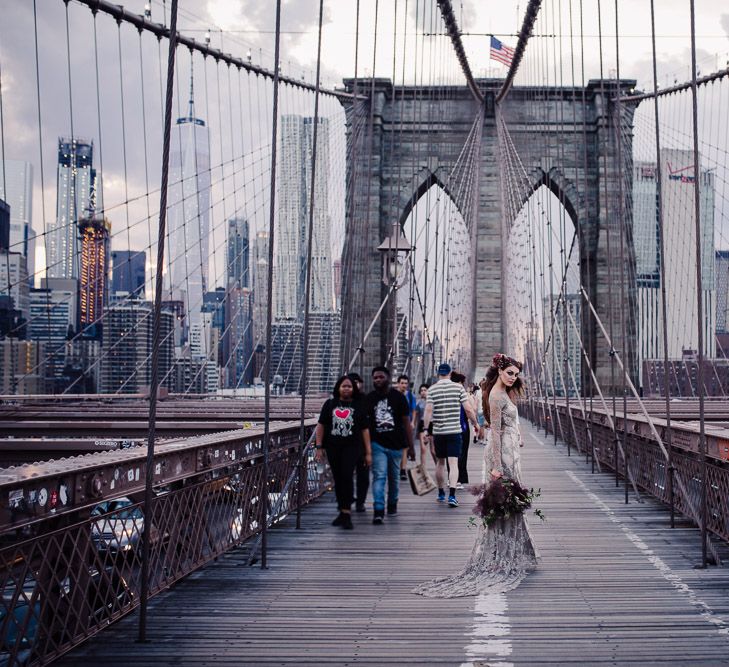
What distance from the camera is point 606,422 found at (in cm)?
1344


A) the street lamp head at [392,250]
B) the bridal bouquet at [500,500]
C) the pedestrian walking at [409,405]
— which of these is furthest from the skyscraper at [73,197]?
the bridal bouquet at [500,500]

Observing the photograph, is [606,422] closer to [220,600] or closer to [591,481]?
[591,481]

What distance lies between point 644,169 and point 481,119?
125ft

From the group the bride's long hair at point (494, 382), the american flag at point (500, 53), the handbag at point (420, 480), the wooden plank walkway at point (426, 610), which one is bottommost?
the wooden plank walkway at point (426, 610)

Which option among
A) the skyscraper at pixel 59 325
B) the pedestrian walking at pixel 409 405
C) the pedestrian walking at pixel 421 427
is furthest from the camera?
the skyscraper at pixel 59 325

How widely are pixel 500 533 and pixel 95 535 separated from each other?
2.50 meters

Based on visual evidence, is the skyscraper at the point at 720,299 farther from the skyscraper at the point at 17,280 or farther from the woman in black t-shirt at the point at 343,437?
the woman in black t-shirt at the point at 343,437

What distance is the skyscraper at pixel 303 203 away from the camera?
34156 mm

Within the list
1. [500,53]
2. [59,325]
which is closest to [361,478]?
[500,53]

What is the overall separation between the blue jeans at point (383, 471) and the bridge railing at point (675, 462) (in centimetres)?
225

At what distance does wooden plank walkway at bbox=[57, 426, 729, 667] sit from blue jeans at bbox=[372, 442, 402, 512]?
0.57 meters

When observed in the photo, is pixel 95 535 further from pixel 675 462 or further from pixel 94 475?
pixel 675 462

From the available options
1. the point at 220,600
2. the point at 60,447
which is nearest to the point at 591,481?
the point at 60,447

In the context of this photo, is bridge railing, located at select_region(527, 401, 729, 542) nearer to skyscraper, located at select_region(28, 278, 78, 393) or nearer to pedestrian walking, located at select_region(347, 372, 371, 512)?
pedestrian walking, located at select_region(347, 372, 371, 512)
